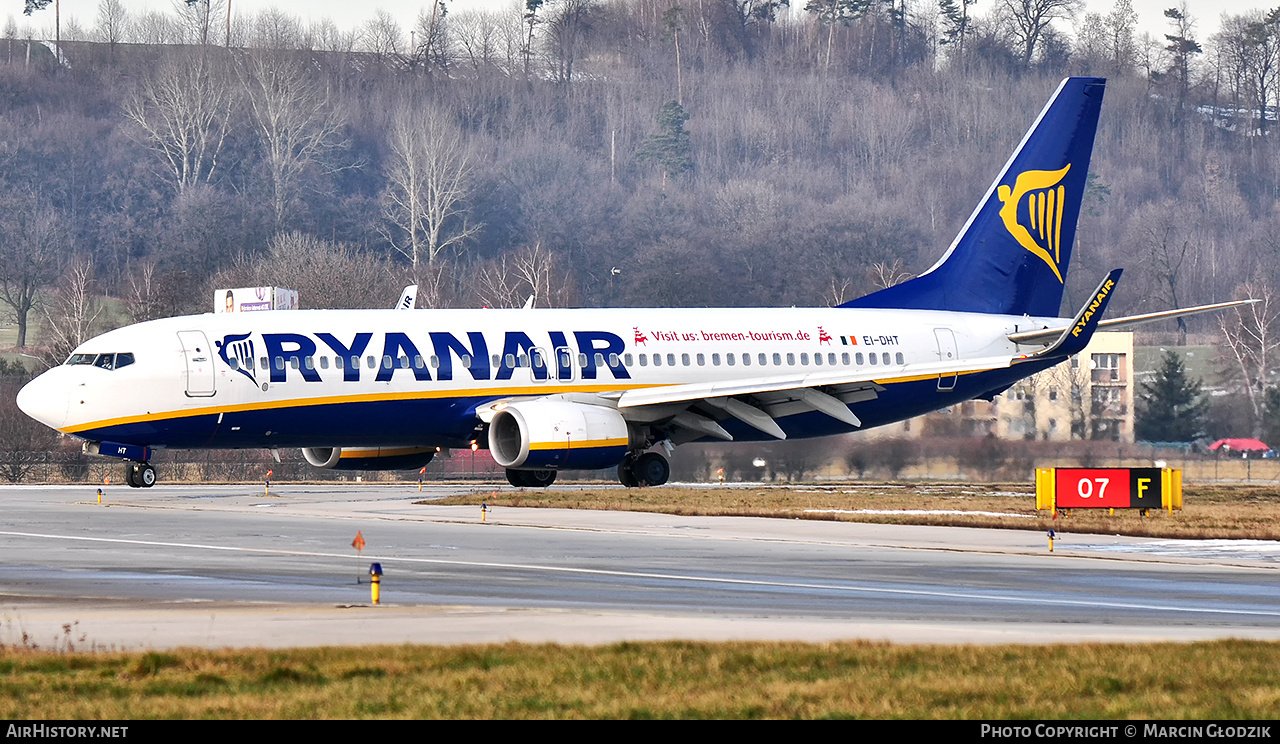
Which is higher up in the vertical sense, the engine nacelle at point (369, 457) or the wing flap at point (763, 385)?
the wing flap at point (763, 385)

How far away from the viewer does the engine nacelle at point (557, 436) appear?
1608 inches

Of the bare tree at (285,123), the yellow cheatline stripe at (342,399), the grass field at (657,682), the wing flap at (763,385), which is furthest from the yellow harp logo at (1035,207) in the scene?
the bare tree at (285,123)

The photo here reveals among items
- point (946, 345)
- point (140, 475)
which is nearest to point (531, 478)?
point (140, 475)

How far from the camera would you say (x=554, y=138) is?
197 meters

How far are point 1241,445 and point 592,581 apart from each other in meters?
54.3

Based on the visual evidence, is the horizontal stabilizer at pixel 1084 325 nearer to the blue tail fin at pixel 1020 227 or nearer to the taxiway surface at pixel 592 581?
the blue tail fin at pixel 1020 227

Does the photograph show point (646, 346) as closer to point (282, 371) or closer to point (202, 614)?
point (282, 371)

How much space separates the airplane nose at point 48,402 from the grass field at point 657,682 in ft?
82.8

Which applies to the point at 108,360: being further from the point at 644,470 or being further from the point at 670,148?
the point at 670,148

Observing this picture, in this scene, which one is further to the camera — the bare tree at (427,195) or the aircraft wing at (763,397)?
the bare tree at (427,195)

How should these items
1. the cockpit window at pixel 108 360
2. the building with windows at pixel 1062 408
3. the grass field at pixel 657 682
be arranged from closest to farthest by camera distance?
the grass field at pixel 657 682, the cockpit window at pixel 108 360, the building with windows at pixel 1062 408

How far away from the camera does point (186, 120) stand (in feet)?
557

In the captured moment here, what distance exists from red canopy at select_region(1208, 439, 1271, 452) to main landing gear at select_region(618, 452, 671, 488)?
3405cm

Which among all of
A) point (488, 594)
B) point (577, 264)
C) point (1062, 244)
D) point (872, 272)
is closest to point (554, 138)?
point (577, 264)
